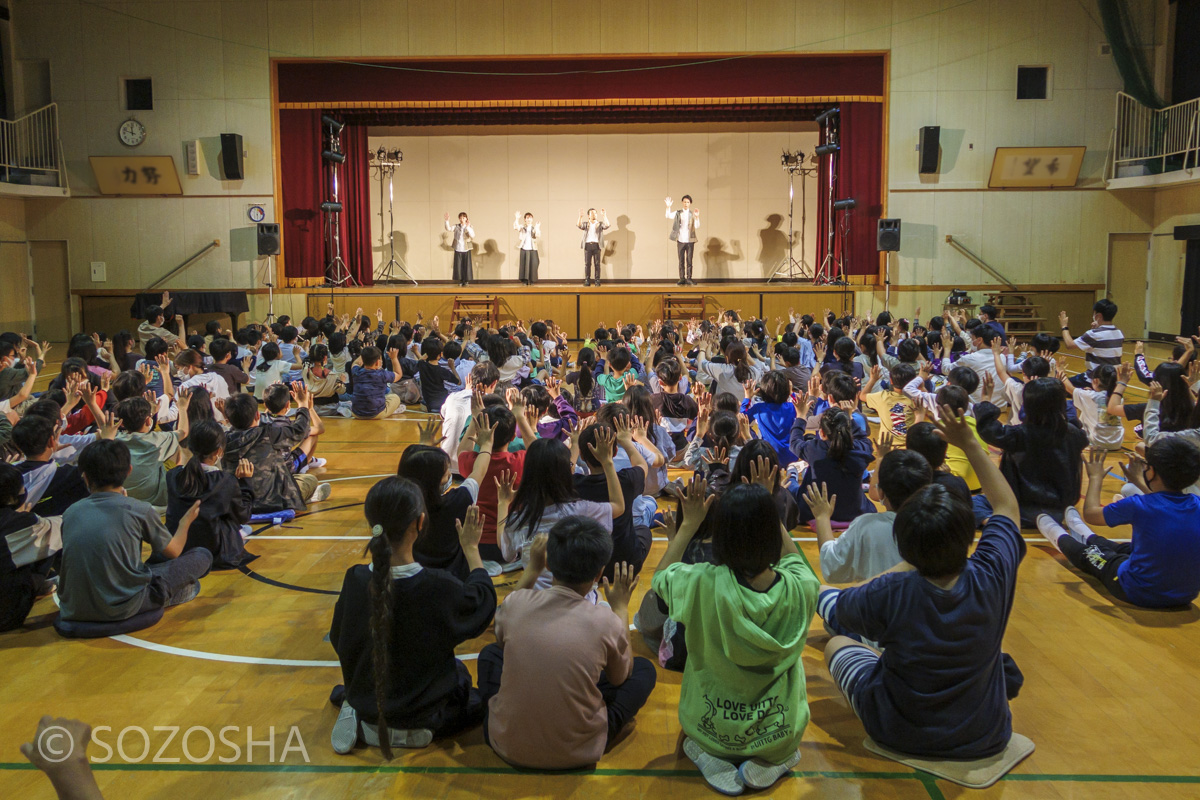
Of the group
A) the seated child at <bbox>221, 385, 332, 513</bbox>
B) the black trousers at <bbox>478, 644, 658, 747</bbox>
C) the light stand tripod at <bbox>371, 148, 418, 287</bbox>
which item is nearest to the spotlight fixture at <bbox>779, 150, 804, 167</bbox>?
the light stand tripod at <bbox>371, 148, 418, 287</bbox>

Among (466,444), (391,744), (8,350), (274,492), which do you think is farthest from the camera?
(8,350)

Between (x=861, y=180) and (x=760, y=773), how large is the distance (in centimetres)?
1308

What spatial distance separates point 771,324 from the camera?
14.1 m

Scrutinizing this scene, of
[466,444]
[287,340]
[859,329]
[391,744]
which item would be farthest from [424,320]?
[391,744]

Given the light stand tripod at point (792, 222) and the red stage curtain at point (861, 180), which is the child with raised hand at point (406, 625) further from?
the light stand tripod at point (792, 222)

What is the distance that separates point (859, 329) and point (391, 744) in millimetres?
7909

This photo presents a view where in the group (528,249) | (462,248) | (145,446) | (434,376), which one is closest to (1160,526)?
(145,446)

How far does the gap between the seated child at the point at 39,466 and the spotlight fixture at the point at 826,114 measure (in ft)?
41.3

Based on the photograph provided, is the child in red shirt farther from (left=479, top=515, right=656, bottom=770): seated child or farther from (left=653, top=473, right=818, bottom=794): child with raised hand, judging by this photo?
(left=653, top=473, right=818, bottom=794): child with raised hand

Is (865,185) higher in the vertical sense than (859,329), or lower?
higher

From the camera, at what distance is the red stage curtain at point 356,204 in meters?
15.7

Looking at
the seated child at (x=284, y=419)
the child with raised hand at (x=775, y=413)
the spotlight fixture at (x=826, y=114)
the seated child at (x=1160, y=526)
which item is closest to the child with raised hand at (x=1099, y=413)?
the child with raised hand at (x=775, y=413)

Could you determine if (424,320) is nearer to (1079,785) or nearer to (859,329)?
(859,329)

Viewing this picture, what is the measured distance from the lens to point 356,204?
52.1 ft
